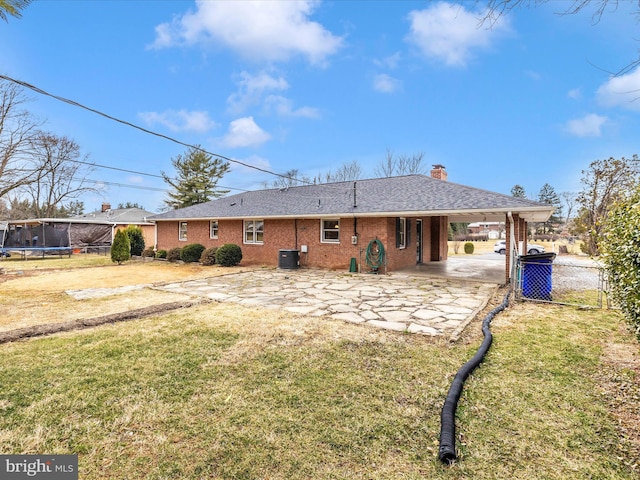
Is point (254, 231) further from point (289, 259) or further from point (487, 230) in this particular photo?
point (487, 230)

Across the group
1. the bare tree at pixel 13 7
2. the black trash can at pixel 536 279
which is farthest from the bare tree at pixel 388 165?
the bare tree at pixel 13 7

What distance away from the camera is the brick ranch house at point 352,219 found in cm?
1005

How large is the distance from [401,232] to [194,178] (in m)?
25.9

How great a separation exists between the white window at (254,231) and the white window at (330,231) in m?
3.44

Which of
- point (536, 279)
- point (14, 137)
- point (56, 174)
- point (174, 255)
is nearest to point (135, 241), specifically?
point (174, 255)

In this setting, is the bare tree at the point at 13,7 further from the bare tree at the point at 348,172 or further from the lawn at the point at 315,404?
the bare tree at the point at 348,172

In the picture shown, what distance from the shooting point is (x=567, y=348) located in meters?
4.09

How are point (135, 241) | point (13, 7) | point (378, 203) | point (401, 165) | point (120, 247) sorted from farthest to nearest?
1. point (401, 165)
2. point (135, 241)
3. point (120, 247)
4. point (378, 203)
5. point (13, 7)

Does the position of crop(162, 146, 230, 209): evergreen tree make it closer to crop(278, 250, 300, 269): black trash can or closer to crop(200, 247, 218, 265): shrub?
crop(200, 247, 218, 265): shrub

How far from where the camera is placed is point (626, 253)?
2922mm

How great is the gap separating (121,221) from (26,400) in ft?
85.2

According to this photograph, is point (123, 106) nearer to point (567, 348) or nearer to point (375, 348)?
point (375, 348)

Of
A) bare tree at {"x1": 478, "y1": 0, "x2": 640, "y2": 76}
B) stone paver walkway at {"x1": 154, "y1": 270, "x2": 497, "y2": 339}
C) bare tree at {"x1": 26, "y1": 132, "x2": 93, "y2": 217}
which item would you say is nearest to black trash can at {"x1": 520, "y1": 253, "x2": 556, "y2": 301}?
stone paver walkway at {"x1": 154, "y1": 270, "x2": 497, "y2": 339}

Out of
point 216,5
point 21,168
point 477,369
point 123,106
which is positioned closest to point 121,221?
point 21,168
